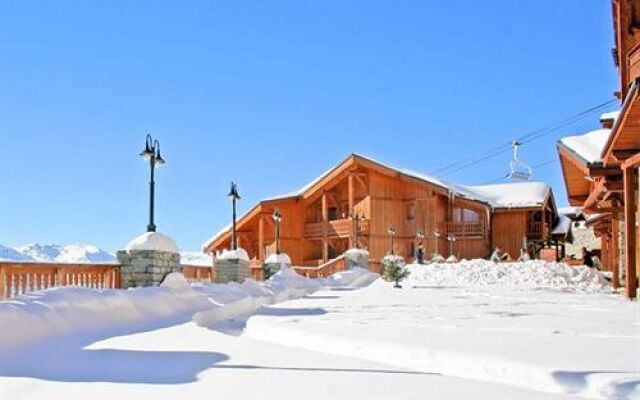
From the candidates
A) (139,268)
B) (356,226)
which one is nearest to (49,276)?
(139,268)

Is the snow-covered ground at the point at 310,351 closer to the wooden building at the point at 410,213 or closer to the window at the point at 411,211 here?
the wooden building at the point at 410,213

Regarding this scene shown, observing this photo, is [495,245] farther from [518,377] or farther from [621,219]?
[518,377]

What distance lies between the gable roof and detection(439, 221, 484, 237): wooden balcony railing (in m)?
1.34

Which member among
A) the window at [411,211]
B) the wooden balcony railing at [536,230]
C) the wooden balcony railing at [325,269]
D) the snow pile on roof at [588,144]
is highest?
the snow pile on roof at [588,144]

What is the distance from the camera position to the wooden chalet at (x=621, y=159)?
10.0 metres

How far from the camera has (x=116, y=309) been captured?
8070 millimetres

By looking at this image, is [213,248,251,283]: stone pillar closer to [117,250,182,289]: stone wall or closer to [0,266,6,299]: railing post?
[117,250,182,289]: stone wall

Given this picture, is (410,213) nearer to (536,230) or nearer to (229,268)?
(536,230)

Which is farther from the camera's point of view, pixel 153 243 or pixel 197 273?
pixel 197 273

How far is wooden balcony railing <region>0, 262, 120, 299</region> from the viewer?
8609 millimetres

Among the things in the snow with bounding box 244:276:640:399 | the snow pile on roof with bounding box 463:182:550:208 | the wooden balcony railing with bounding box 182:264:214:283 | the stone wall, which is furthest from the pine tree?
the snow pile on roof with bounding box 463:182:550:208

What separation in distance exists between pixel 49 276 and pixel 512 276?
15.2 m

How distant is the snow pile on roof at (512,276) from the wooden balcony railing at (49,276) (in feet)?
38.5

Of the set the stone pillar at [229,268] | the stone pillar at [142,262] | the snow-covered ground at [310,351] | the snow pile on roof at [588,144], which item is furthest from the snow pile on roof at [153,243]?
the snow pile on roof at [588,144]
